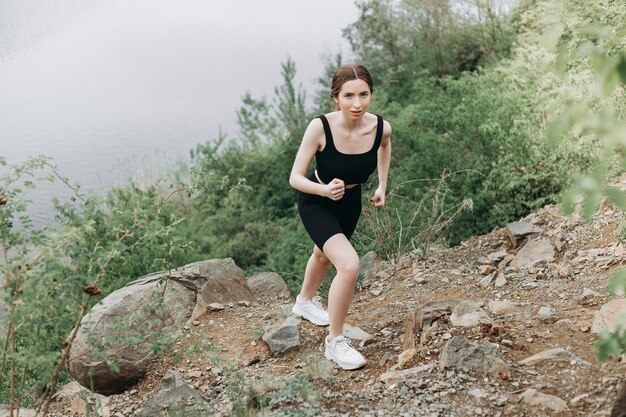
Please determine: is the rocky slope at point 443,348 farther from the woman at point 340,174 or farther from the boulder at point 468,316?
the woman at point 340,174

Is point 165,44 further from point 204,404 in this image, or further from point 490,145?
point 204,404

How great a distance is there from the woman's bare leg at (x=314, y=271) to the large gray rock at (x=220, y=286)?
1086 mm

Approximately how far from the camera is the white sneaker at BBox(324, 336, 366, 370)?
434 cm

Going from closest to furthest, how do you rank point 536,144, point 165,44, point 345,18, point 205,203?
point 536,144 < point 205,203 < point 165,44 < point 345,18

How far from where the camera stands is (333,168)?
4.29m

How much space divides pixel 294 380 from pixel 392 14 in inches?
714

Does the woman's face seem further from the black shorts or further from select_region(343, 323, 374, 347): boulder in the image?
select_region(343, 323, 374, 347): boulder

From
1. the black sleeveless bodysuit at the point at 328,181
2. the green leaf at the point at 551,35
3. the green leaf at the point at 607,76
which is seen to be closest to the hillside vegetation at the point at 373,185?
the green leaf at the point at 551,35

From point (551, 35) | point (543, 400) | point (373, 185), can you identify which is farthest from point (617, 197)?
point (373, 185)

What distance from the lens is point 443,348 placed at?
406 centimetres

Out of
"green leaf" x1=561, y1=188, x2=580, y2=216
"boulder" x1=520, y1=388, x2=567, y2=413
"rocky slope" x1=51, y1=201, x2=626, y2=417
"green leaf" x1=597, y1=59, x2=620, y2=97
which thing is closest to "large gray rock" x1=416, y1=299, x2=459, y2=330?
"rocky slope" x1=51, y1=201, x2=626, y2=417

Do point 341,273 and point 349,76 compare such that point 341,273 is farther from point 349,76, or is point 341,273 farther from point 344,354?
point 349,76

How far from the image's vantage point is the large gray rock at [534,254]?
6055 mm

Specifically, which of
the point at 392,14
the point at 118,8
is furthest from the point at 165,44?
the point at 392,14
